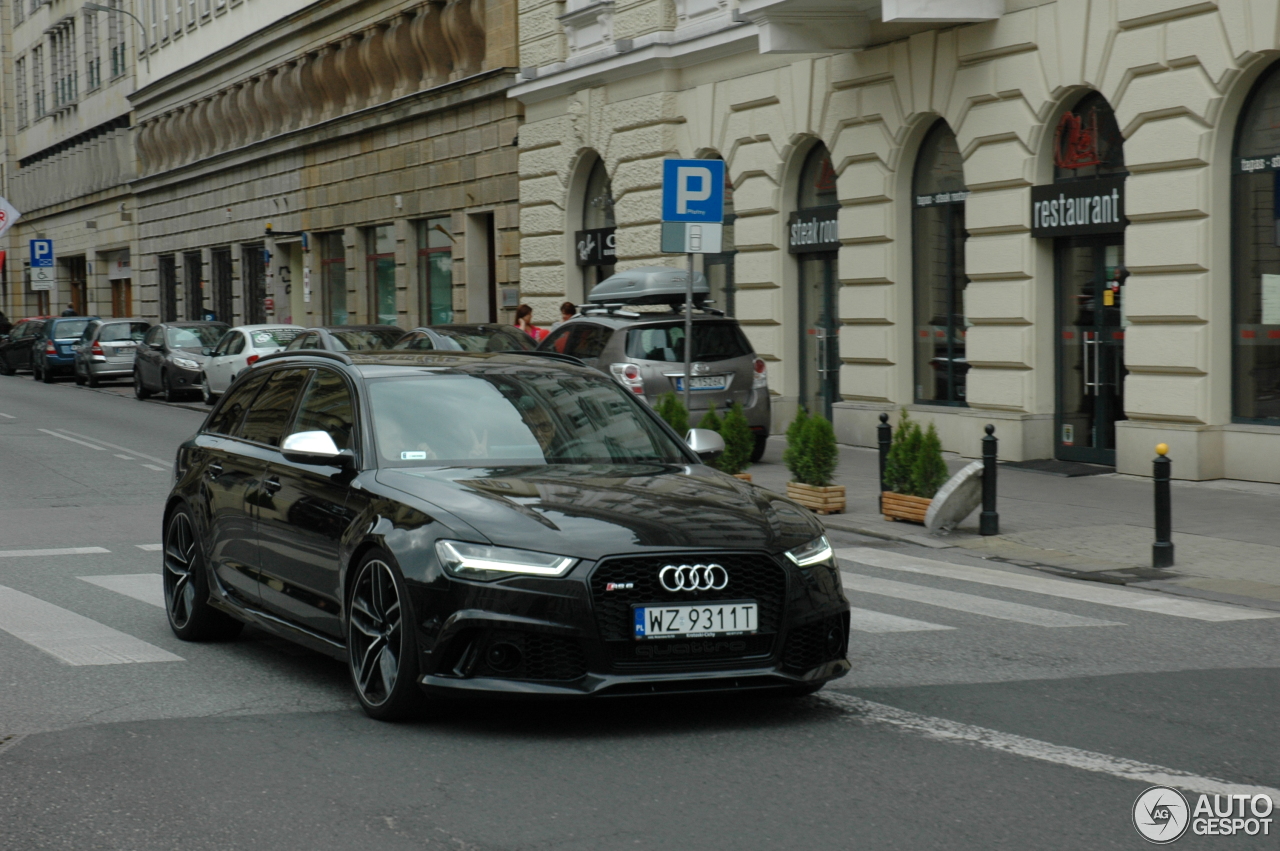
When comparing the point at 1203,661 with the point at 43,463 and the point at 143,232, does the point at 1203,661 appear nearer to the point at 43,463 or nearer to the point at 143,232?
the point at 43,463

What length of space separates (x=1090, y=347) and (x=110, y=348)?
90.4 ft

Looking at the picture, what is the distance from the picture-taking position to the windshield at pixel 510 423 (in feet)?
22.5

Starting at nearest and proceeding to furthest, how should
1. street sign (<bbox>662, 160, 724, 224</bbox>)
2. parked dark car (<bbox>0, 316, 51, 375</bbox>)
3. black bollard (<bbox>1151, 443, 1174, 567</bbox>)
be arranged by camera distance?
black bollard (<bbox>1151, 443, 1174, 567</bbox>) → street sign (<bbox>662, 160, 724, 224</bbox>) → parked dark car (<bbox>0, 316, 51, 375</bbox>)

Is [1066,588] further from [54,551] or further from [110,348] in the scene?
[110,348]

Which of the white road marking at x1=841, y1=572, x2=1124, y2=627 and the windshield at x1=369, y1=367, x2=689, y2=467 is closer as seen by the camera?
the windshield at x1=369, y1=367, x2=689, y2=467

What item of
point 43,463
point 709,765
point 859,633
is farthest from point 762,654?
point 43,463

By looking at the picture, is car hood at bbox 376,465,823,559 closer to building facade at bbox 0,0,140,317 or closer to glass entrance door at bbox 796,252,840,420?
glass entrance door at bbox 796,252,840,420

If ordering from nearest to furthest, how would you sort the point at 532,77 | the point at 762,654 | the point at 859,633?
the point at 762,654 → the point at 859,633 → the point at 532,77

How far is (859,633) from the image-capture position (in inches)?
329

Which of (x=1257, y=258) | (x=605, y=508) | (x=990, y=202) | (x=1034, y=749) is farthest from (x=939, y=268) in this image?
(x=1034, y=749)

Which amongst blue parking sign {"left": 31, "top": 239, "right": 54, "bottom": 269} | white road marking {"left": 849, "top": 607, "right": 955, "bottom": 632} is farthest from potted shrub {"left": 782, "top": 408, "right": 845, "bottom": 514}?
blue parking sign {"left": 31, "top": 239, "right": 54, "bottom": 269}

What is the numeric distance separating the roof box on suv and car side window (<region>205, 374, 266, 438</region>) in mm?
11457

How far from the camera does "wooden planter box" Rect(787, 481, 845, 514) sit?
46.8 ft

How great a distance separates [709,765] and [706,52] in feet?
63.4
